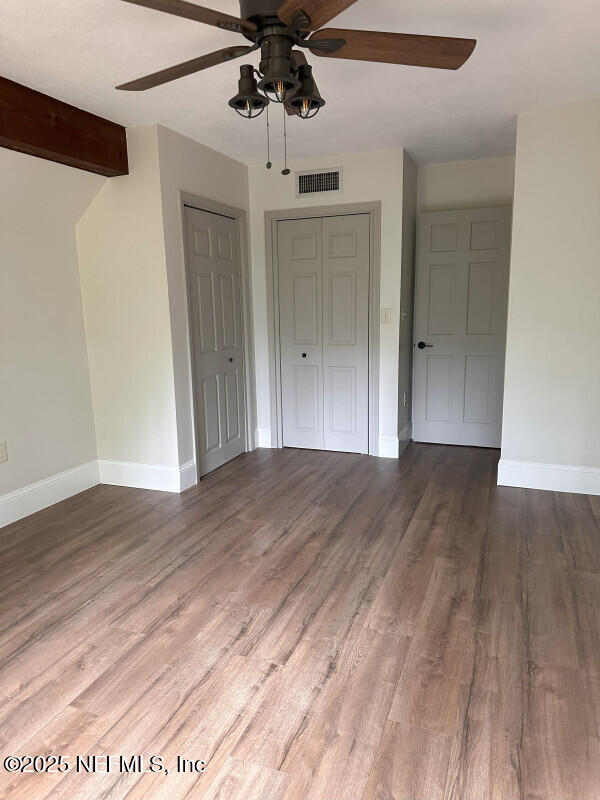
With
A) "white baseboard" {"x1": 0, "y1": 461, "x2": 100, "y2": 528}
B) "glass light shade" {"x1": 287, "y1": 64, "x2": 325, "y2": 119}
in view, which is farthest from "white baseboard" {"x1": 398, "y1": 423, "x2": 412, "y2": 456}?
"glass light shade" {"x1": 287, "y1": 64, "x2": 325, "y2": 119}

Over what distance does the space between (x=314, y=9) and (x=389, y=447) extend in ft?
11.4

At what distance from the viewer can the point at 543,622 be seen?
2223 mm

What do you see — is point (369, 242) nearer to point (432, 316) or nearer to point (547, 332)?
point (432, 316)

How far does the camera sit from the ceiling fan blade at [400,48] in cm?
178

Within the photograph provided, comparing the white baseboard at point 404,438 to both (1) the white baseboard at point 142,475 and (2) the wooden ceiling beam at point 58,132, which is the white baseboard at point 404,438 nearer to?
(1) the white baseboard at point 142,475

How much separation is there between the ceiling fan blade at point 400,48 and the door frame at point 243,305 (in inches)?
83.9

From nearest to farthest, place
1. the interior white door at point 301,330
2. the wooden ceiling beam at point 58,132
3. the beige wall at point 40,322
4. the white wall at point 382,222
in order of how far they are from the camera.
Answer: the wooden ceiling beam at point 58,132
the beige wall at point 40,322
the white wall at point 382,222
the interior white door at point 301,330

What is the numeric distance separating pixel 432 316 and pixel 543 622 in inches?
122

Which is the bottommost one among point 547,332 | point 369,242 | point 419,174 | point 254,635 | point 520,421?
point 254,635

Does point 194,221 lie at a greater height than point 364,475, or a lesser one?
greater

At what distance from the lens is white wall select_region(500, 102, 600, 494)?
3365 millimetres

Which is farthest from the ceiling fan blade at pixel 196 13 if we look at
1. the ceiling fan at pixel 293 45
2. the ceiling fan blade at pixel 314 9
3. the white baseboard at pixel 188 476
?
the white baseboard at pixel 188 476

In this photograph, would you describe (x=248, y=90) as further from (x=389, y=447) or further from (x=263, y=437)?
(x=263, y=437)

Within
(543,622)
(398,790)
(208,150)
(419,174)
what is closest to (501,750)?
(398,790)
